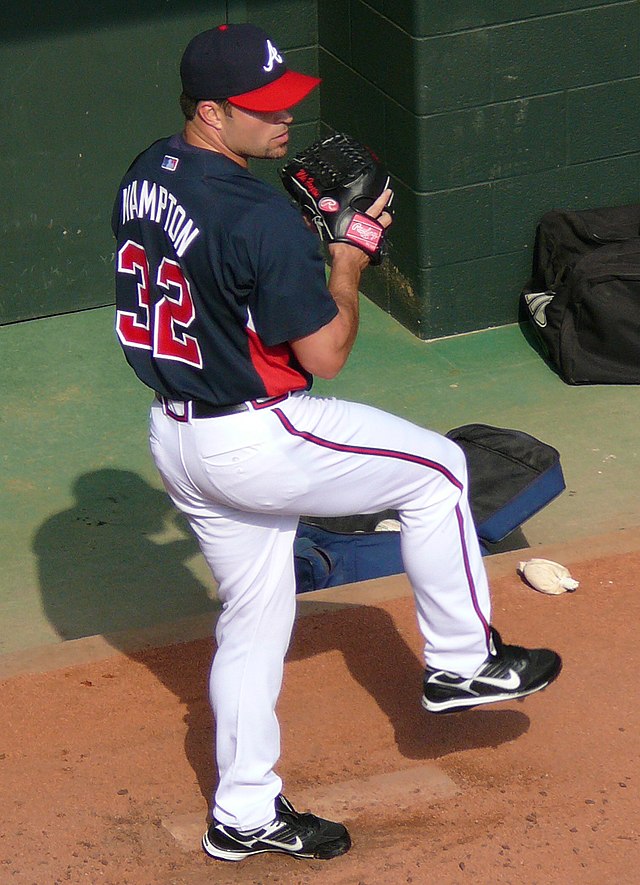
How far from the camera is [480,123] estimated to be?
6.63 m

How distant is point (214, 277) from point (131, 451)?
3210mm

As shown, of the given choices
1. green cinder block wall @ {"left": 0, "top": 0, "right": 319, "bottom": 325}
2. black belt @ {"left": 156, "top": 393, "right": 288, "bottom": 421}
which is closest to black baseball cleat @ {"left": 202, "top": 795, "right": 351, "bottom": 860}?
black belt @ {"left": 156, "top": 393, "right": 288, "bottom": 421}

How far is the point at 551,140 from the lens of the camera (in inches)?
267

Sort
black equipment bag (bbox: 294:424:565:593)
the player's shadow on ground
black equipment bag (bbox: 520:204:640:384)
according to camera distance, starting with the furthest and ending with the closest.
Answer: black equipment bag (bbox: 520:204:640:384) < black equipment bag (bbox: 294:424:565:593) < the player's shadow on ground

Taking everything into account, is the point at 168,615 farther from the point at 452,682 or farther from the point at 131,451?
the point at 452,682

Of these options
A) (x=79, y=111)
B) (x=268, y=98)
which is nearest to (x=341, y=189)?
(x=268, y=98)

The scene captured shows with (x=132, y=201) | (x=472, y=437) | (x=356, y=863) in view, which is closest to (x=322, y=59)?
(x=472, y=437)

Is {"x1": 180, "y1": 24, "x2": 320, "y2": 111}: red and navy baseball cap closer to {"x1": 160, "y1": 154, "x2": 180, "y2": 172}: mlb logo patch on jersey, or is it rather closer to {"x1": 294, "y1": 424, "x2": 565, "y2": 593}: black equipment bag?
{"x1": 160, "y1": 154, "x2": 180, "y2": 172}: mlb logo patch on jersey

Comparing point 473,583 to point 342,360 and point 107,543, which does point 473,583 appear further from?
point 107,543

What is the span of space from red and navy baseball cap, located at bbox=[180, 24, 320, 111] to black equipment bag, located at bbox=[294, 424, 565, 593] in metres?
2.08

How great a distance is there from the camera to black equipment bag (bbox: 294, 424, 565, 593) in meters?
4.94

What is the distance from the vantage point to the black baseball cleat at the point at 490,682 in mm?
3623

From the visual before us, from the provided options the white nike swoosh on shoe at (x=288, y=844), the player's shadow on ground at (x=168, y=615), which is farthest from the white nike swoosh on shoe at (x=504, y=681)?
the white nike swoosh on shoe at (x=288, y=844)

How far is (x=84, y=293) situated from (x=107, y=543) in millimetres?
2073
